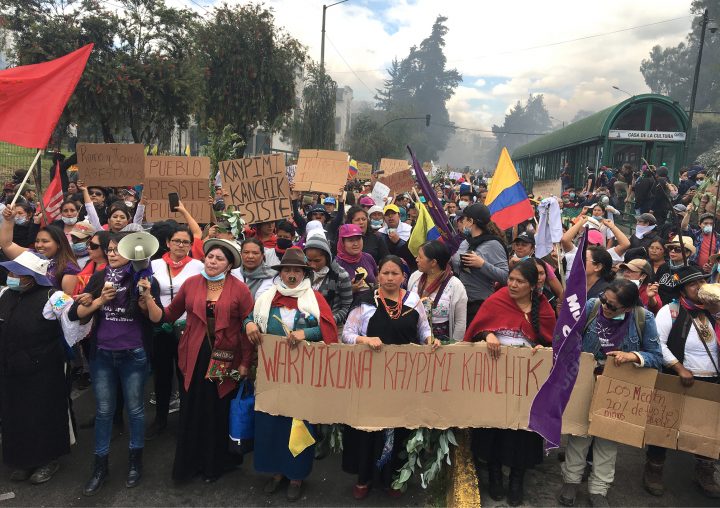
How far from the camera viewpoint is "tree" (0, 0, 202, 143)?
11.9 meters

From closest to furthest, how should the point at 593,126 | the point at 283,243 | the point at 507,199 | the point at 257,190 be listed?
the point at 283,243
the point at 257,190
the point at 507,199
the point at 593,126

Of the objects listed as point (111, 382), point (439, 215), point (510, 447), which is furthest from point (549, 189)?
point (111, 382)

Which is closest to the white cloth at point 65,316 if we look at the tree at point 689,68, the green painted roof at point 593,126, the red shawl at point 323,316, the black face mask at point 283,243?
the red shawl at point 323,316

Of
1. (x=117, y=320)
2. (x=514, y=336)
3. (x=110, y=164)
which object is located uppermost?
(x=110, y=164)

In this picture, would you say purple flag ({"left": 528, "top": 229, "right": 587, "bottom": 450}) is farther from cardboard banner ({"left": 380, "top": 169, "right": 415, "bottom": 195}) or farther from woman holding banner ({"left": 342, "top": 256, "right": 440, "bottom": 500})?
cardboard banner ({"left": 380, "top": 169, "right": 415, "bottom": 195})

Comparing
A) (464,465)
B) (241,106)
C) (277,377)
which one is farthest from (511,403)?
(241,106)

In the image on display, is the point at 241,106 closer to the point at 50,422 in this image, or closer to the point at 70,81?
the point at 70,81

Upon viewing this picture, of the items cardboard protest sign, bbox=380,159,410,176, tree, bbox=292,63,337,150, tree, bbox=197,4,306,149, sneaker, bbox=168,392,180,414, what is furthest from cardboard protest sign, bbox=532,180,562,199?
tree, bbox=292,63,337,150

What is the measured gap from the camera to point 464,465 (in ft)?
13.0

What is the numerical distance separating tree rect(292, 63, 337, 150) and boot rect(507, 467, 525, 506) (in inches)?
953

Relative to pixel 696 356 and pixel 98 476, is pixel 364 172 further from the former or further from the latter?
pixel 98 476

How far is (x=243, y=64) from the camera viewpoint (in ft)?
61.4

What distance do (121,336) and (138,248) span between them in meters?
0.63

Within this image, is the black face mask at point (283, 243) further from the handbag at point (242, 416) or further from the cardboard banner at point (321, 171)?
the cardboard banner at point (321, 171)
